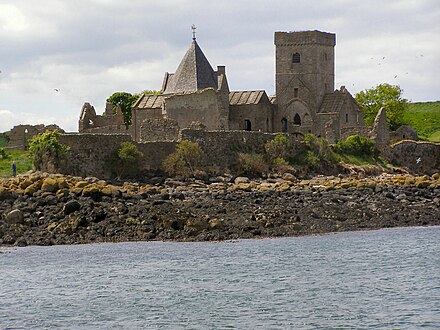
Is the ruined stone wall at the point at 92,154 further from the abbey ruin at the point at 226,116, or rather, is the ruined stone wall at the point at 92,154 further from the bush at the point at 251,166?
the bush at the point at 251,166

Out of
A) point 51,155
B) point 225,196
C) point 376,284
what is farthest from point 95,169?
point 376,284

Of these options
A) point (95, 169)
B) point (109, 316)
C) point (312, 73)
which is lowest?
point (109, 316)

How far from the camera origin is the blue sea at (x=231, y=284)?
82.0ft

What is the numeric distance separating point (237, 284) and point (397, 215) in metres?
14.5

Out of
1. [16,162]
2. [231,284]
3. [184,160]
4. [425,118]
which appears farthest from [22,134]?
[425,118]

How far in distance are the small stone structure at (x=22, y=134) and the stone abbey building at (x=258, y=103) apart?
108 inches

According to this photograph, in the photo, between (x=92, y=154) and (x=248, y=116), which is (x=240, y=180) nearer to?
(x=92, y=154)

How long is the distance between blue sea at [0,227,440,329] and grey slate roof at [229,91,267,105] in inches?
1203

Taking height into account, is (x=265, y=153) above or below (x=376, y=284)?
above

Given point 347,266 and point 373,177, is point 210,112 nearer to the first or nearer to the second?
point 373,177

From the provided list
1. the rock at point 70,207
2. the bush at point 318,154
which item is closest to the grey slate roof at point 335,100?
the bush at point 318,154

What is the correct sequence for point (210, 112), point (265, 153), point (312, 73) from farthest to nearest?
point (312, 73) → point (210, 112) → point (265, 153)

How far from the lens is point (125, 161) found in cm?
4897

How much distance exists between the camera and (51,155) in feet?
156
